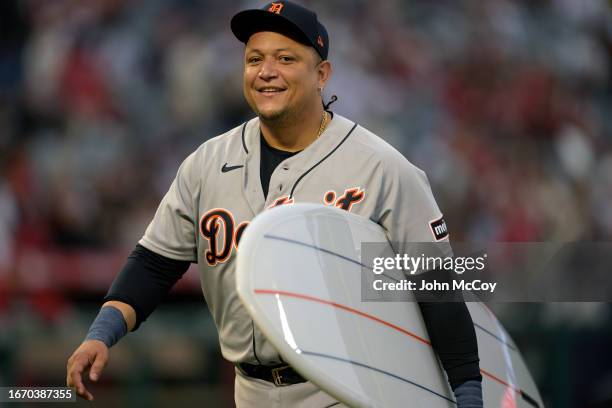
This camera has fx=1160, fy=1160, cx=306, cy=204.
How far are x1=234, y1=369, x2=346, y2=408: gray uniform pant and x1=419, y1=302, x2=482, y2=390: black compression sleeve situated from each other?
321 mm

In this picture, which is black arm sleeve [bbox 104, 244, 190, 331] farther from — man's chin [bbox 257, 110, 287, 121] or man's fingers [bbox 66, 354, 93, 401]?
man's chin [bbox 257, 110, 287, 121]

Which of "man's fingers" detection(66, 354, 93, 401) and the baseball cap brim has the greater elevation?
the baseball cap brim

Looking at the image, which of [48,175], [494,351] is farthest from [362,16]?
[494,351]

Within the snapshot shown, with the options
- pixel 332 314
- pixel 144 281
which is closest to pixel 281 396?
pixel 332 314

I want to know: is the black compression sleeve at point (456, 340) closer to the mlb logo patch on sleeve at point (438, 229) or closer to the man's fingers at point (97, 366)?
the mlb logo patch on sleeve at point (438, 229)

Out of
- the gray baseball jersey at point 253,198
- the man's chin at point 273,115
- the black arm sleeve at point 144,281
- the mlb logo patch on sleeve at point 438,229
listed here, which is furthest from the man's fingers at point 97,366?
the mlb logo patch on sleeve at point 438,229

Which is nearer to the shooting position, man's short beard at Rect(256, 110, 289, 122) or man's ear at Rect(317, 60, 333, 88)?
man's short beard at Rect(256, 110, 289, 122)

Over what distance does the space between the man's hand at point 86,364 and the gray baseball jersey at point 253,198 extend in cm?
40

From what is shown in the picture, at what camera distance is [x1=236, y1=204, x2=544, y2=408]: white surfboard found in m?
2.83

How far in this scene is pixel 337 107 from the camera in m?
8.06

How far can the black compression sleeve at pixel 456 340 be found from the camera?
313 cm

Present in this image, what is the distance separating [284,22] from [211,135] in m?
4.86

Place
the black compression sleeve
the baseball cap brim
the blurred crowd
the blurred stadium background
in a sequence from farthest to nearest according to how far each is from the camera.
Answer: the blurred crowd
the blurred stadium background
the baseball cap brim
the black compression sleeve

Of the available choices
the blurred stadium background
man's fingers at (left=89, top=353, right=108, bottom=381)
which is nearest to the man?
man's fingers at (left=89, top=353, right=108, bottom=381)
